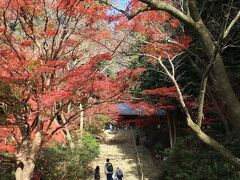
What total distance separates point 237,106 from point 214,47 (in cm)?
103

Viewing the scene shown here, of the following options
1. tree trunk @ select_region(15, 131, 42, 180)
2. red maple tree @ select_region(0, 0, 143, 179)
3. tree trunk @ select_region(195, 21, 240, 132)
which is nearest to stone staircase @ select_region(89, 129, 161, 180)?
red maple tree @ select_region(0, 0, 143, 179)

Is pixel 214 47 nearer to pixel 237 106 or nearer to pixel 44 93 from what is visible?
pixel 237 106

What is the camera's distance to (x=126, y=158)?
22641mm

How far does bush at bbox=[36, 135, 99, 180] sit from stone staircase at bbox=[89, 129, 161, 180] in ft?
5.74

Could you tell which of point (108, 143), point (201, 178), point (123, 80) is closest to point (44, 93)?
point (123, 80)

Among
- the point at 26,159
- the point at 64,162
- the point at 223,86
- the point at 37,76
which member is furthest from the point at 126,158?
the point at 223,86

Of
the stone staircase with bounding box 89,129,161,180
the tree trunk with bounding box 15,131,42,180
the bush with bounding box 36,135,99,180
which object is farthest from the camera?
the stone staircase with bounding box 89,129,161,180

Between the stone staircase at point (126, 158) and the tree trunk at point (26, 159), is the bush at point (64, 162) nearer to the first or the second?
the stone staircase at point (126, 158)

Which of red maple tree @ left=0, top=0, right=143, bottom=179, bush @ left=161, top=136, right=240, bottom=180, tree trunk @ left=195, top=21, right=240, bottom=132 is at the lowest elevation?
bush @ left=161, top=136, right=240, bottom=180

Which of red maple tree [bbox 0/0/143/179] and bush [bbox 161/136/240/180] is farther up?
red maple tree [bbox 0/0/143/179]

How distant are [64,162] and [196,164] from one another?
6.32 metres

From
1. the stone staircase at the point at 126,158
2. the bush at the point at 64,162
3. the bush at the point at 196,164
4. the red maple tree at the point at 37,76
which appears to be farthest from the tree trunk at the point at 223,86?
the stone staircase at the point at 126,158

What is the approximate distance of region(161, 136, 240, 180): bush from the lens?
1183 centimetres

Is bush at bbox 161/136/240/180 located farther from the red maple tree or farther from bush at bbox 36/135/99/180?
bush at bbox 36/135/99/180
